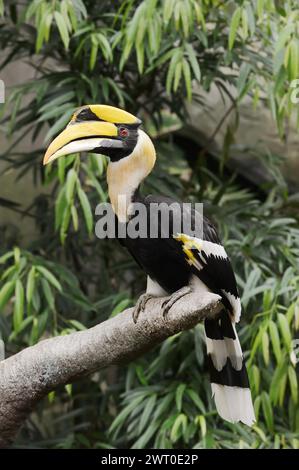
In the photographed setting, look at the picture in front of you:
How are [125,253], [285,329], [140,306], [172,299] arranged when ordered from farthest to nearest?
[125,253] < [285,329] < [140,306] < [172,299]

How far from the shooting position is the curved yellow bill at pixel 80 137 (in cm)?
158

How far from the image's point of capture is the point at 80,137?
5.28 ft

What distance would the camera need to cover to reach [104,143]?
5.35 ft

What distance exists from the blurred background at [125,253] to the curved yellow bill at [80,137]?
0.56 metres

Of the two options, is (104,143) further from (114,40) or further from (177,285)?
(114,40)

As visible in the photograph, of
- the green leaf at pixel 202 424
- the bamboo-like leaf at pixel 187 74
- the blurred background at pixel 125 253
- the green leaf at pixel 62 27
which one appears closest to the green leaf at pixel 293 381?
the blurred background at pixel 125 253

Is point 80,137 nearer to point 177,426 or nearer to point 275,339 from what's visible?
point 275,339

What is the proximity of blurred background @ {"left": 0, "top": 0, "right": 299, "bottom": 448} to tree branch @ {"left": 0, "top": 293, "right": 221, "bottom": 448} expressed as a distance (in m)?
0.51

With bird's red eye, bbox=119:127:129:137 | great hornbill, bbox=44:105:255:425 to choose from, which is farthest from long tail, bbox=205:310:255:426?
bird's red eye, bbox=119:127:129:137

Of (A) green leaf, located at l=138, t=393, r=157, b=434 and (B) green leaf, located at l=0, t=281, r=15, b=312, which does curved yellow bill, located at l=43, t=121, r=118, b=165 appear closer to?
(B) green leaf, located at l=0, t=281, r=15, b=312

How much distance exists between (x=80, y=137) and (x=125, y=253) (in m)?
1.10

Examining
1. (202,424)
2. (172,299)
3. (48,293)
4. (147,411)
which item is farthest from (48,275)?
(172,299)

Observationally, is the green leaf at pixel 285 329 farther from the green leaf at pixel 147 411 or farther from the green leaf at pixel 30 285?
the green leaf at pixel 30 285

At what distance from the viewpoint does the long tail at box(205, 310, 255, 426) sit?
1788 millimetres
